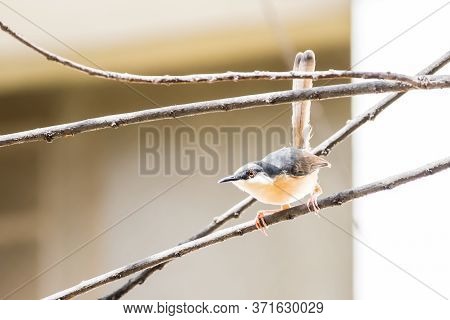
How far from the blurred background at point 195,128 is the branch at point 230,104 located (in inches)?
8.7

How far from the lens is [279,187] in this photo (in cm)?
57

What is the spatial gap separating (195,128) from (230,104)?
28 cm

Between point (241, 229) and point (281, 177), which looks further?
point (281, 177)

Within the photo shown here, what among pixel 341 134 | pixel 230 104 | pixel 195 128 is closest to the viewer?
pixel 230 104

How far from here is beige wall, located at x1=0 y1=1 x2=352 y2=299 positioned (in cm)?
69

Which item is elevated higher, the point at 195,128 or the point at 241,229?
the point at 195,128

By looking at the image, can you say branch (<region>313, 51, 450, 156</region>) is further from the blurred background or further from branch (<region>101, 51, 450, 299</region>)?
the blurred background

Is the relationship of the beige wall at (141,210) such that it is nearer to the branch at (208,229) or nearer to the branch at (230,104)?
→ the branch at (208,229)

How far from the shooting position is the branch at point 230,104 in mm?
399

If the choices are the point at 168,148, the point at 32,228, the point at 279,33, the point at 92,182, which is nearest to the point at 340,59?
the point at 279,33

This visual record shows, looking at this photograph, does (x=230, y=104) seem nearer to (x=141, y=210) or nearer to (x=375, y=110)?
(x=375, y=110)

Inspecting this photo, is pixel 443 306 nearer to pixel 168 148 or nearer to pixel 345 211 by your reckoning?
pixel 345 211

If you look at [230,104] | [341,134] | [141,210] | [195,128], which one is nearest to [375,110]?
[341,134]

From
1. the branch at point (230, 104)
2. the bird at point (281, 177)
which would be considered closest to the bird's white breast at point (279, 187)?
the bird at point (281, 177)
